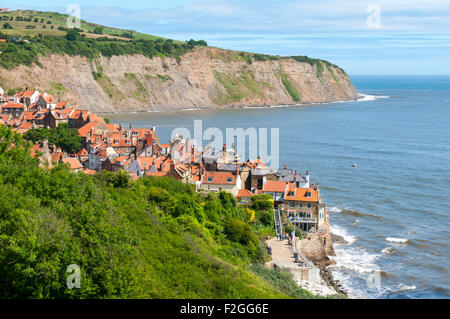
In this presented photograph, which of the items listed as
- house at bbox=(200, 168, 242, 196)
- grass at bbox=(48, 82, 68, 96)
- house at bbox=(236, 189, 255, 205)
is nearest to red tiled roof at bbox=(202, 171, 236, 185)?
house at bbox=(200, 168, 242, 196)

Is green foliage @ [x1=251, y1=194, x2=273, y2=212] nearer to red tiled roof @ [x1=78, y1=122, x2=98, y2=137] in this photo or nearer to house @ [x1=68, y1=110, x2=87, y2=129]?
red tiled roof @ [x1=78, y1=122, x2=98, y2=137]

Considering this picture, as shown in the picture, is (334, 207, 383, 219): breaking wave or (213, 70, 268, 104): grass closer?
(334, 207, 383, 219): breaking wave

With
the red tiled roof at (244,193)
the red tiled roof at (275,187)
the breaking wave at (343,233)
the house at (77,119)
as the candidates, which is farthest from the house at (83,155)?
the breaking wave at (343,233)

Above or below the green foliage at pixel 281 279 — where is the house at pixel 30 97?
above

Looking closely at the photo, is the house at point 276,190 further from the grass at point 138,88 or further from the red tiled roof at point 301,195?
the grass at point 138,88

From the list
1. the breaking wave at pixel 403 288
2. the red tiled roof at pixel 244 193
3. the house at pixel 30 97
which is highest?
the house at pixel 30 97

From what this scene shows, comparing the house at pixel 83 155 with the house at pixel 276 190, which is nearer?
the house at pixel 276 190
